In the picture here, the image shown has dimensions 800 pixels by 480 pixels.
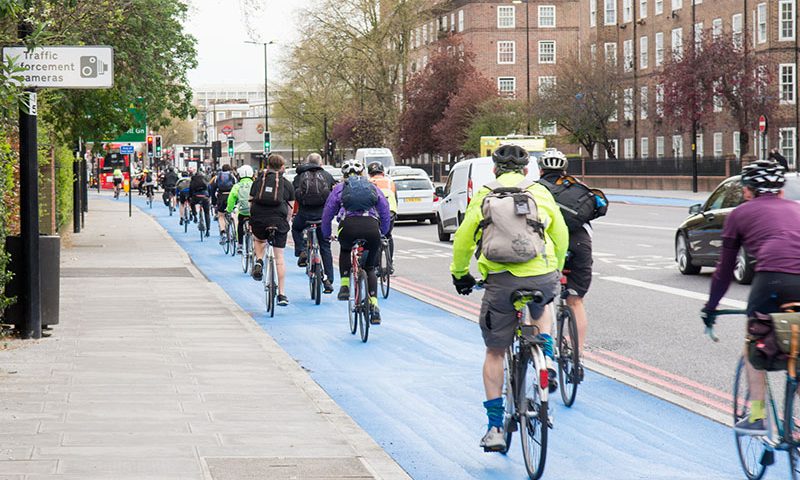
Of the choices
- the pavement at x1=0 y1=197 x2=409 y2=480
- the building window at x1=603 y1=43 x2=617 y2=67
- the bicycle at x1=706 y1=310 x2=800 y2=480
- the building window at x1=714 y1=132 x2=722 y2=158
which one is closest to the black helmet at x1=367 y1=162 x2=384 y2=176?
the pavement at x1=0 y1=197 x2=409 y2=480

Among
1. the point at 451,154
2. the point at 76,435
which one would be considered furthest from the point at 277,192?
the point at 451,154

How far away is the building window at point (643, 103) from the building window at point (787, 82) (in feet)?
28.7

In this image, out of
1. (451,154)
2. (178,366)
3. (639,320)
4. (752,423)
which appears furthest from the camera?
(451,154)

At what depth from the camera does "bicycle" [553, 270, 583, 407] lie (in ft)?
29.9

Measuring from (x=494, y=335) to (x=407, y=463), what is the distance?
944mm

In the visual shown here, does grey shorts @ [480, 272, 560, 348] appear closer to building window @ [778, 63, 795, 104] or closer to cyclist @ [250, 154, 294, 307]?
cyclist @ [250, 154, 294, 307]

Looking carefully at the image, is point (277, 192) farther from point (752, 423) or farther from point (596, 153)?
point (596, 153)

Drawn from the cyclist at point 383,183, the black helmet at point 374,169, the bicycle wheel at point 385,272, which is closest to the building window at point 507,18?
the cyclist at point 383,183

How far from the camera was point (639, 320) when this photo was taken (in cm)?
1410

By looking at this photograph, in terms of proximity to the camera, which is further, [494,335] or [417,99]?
[417,99]

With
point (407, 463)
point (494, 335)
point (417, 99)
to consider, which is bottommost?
point (407, 463)

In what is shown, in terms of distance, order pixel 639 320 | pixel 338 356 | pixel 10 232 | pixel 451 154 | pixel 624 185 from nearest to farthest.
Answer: pixel 338 356 → pixel 639 320 → pixel 10 232 → pixel 624 185 → pixel 451 154

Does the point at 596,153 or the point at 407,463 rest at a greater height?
the point at 596,153

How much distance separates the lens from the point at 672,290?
17125 millimetres
